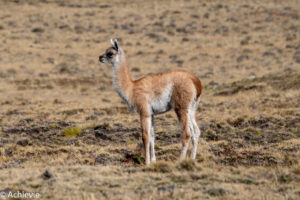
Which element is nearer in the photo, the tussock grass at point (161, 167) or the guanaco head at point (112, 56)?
the tussock grass at point (161, 167)

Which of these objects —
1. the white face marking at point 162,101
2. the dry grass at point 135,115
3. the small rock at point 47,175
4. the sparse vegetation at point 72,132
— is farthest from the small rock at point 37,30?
the small rock at point 47,175

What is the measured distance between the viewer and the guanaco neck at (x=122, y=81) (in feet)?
31.0

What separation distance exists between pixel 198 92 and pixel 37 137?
19.6 ft

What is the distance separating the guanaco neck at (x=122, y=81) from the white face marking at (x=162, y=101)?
49 cm

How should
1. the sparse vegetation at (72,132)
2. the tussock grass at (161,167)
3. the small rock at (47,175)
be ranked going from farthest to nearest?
the sparse vegetation at (72,132)
the tussock grass at (161,167)
the small rock at (47,175)

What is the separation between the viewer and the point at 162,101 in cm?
928

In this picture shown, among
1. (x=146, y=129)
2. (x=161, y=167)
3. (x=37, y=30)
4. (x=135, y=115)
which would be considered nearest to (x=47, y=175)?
(x=161, y=167)

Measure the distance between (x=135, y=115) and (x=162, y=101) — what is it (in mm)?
7609

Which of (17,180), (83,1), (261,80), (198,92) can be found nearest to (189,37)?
(261,80)

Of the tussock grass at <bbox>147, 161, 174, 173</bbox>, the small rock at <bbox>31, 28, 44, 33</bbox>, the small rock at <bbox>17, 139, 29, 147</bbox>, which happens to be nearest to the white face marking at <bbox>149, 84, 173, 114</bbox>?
the tussock grass at <bbox>147, 161, 174, 173</bbox>

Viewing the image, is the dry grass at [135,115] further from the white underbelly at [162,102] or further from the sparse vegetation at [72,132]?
the white underbelly at [162,102]

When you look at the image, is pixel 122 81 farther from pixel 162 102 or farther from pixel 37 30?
pixel 37 30

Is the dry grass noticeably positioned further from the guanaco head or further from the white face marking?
the guanaco head

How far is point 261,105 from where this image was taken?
17766 mm
